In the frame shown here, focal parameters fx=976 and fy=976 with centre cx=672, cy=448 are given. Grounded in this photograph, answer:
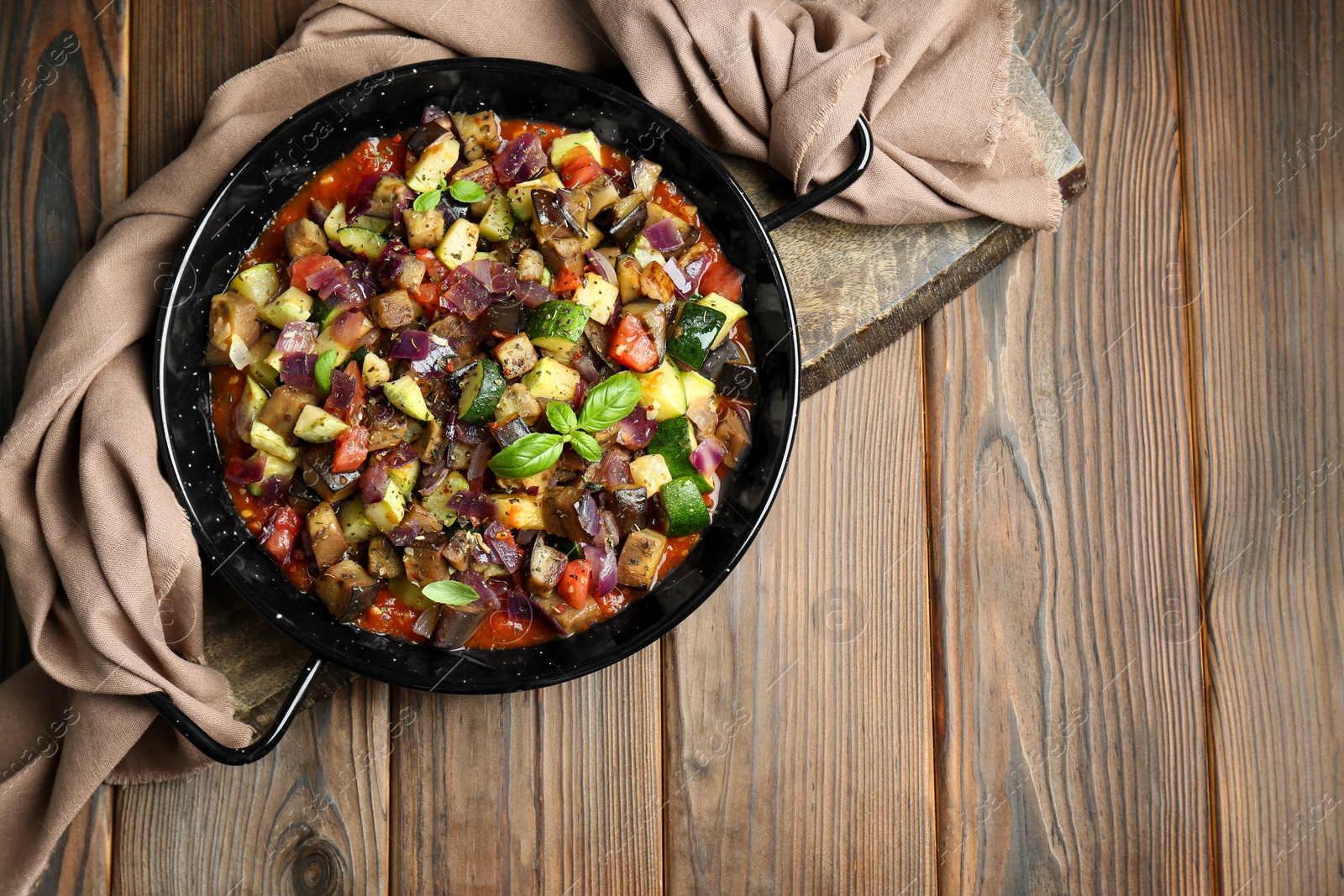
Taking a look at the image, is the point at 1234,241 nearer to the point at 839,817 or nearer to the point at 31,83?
the point at 839,817

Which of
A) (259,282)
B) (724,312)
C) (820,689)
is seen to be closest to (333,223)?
(259,282)

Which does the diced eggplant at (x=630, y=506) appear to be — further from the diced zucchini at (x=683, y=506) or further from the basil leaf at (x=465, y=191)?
the basil leaf at (x=465, y=191)

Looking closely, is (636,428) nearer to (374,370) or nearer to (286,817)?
(374,370)

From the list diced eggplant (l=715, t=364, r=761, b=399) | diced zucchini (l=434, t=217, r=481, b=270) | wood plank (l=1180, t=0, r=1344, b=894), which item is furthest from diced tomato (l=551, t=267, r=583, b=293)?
wood plank (l=1180, t=0, r=1344, b=894)

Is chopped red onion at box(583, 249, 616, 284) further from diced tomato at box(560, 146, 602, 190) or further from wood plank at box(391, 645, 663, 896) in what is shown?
wood plank at box(391, 645, 663, 896)

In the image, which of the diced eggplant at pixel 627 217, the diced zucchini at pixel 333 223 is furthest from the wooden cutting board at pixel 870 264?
the diced zucchini at pixel 333 223

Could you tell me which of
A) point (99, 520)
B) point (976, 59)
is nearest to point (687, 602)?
point (99, 520)
